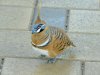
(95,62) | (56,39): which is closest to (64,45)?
(56,39)

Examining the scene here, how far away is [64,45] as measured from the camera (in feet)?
12.3

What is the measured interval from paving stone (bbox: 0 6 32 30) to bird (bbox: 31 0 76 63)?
2.81ft

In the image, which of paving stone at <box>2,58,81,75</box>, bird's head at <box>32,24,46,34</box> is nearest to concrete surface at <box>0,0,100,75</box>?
paving stone at <box>2,58,81,75</box>

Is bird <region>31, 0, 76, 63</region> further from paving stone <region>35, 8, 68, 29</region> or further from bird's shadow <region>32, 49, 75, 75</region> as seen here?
paving stone <region>35, 8, 68, 29</region>

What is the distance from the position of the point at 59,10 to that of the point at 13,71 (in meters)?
1.34

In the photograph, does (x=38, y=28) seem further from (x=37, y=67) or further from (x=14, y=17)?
(x=14, y=17)

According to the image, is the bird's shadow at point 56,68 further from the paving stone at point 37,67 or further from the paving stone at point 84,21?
the paving stone at point 84,21

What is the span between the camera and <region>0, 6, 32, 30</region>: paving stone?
445cm

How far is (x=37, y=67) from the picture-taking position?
3.84 m

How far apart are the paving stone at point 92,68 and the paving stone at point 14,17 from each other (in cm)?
106

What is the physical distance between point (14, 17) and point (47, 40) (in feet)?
3.98

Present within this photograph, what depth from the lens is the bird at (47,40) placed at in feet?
11.4

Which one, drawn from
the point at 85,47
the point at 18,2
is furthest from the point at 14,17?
the point at 85,47

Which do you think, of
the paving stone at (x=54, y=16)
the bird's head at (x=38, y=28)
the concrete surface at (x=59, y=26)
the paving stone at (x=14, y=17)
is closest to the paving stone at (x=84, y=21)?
the concrete surface at (x=59, y=26)
